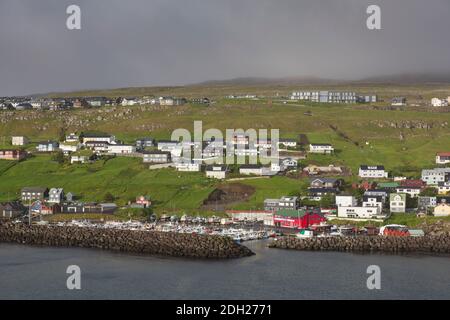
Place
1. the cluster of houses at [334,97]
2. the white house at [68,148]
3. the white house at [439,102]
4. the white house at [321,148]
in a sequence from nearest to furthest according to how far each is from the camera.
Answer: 1. the white house at [321,148]
2. the white house at [68,148]
3. the white house at [439,102]
4. the cluster of houses at [334,97]

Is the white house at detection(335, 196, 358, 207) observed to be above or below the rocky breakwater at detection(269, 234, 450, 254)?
above

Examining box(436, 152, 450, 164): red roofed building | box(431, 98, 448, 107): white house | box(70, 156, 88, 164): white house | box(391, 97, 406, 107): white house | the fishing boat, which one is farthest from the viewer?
box(391, 97, 406, 107): white house

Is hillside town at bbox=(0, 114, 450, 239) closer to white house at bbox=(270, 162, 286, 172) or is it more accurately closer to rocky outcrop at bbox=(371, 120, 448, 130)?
white house at bbox=(270, 162, 286, 172)

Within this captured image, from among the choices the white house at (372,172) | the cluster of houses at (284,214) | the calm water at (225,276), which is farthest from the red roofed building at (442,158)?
the calm water at (225,276)

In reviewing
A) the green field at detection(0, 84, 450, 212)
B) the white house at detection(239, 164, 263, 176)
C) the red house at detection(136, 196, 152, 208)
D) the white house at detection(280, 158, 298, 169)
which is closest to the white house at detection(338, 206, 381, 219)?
the green field at detection(0, 84, 450, 212)

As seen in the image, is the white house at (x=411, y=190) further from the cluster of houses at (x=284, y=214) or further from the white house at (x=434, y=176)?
the cluster of houses at (x=284, y=214)

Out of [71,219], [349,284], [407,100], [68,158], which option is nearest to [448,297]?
[349,284]

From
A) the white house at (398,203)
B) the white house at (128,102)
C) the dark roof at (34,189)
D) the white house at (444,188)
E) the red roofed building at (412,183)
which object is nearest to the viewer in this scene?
the white house at (398,203)
